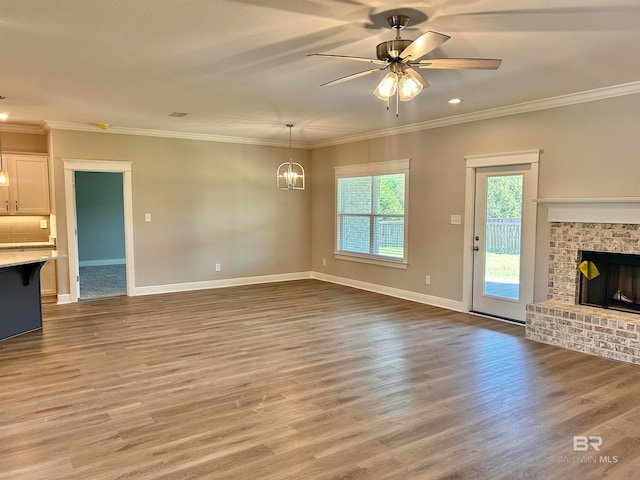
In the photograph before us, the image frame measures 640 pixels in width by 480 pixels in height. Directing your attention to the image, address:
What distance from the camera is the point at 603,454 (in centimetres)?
254

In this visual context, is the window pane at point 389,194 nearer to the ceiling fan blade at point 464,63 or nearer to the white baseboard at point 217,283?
the white baseboard at point 217,283

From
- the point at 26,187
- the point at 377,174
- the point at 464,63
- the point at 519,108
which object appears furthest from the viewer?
the point at 377,174

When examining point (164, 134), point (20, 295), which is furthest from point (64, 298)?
point (164, 134)

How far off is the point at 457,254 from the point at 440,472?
157 inches

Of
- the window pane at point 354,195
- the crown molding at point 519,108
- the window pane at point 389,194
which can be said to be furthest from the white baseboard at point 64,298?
the crown molding at point 519,108

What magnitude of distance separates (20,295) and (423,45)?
4819mm

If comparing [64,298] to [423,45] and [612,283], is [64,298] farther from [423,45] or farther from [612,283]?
[612,283]

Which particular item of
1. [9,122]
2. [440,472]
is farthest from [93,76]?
[440,472]

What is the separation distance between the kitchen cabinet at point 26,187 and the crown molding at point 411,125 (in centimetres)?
52

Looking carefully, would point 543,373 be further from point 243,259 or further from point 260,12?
point 243,259

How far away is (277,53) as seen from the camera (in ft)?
11.2

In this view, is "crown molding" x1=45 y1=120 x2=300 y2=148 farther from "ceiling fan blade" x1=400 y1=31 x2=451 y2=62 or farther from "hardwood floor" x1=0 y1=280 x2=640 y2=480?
"ceiling fan blade" x1=400 y1=31 x2=451 y2=62

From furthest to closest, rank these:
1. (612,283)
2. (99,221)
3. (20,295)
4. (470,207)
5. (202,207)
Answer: (99,221) → (202,207) → (470,207) → (20,295) → (612,283)

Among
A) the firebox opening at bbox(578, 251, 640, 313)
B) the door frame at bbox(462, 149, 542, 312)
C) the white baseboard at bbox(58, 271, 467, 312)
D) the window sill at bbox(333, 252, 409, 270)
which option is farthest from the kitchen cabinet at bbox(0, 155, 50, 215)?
the firebox opening at bbox(578, 251, 640, 313)
